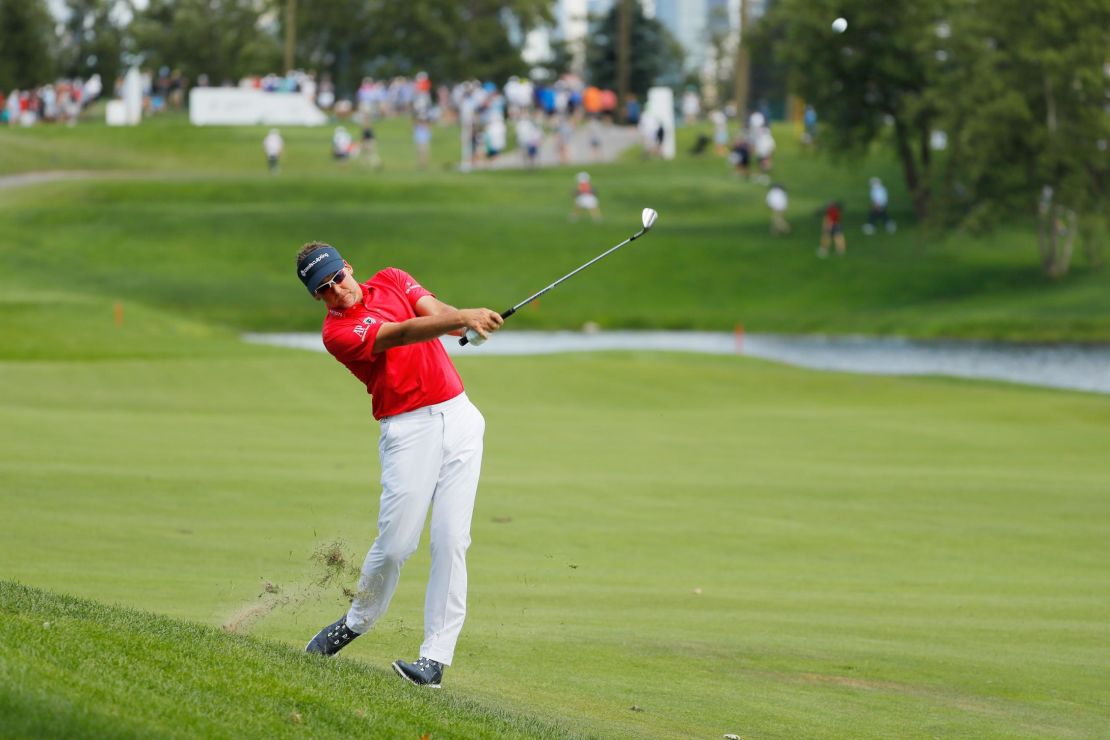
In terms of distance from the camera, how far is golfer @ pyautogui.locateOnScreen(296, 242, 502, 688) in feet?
28.1

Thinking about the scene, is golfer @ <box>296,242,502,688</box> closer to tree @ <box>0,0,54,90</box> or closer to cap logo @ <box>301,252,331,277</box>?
cap logo @ <box>301,252,331,277</box>

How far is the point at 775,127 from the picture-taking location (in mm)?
91000

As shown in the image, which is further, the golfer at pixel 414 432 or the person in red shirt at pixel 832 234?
the person in red shirt at pixel 832 234

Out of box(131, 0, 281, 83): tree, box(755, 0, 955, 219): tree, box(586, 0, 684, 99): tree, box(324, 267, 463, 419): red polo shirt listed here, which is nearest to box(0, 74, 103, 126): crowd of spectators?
box(131, 0, 281, 83): tree

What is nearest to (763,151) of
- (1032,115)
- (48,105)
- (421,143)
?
(421,143)

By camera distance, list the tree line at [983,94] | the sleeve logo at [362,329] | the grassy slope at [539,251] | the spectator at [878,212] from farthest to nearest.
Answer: the spectator at [878,212] → the grassy slope at [539,251] → the tree line at [983,94] → the sleeve logo at [362,329]

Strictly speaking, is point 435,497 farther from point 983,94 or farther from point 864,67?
point 864,67

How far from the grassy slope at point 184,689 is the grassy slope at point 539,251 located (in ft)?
143

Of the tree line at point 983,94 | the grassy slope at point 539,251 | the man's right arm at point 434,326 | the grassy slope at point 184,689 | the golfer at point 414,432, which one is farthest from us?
the grassy slope at point 539,251

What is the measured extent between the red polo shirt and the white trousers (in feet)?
0.21

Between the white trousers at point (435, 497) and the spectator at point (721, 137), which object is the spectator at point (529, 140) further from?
the white trousers at point (435, 497)

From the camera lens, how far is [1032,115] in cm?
5325

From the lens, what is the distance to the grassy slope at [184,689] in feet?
21.4

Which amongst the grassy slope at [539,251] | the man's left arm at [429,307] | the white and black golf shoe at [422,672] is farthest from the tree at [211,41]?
the white and black golf shoe at [422,672]
